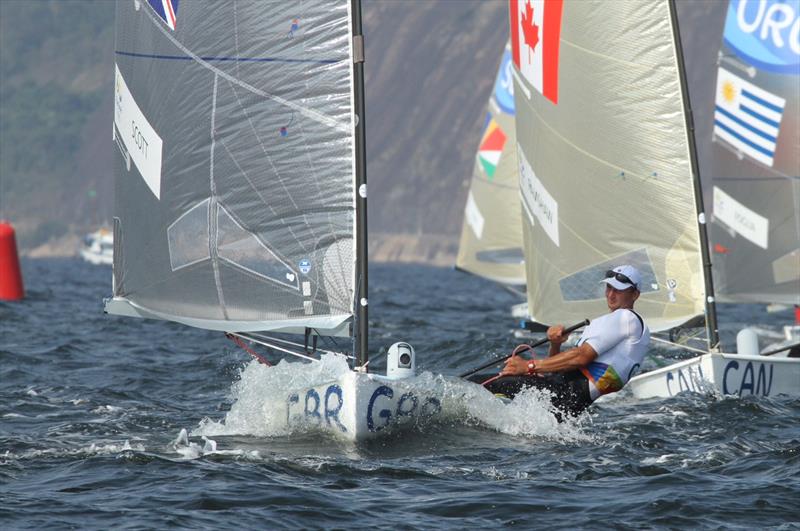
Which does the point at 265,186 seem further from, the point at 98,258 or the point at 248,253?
the point at 98,258

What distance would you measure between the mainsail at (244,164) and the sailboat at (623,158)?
16.4 feet

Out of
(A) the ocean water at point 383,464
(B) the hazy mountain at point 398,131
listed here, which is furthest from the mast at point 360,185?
(B) the hazy mountain at point 398,131

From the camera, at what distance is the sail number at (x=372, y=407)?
8750 mm

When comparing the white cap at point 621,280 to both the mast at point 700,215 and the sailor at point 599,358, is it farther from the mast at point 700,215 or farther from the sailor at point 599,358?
the mast at point 700,215

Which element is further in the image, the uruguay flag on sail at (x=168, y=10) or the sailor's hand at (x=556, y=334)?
the uruguay flag on sail at (x=168, y=10)

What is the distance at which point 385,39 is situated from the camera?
14025 cm

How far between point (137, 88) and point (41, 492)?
4.28 metres

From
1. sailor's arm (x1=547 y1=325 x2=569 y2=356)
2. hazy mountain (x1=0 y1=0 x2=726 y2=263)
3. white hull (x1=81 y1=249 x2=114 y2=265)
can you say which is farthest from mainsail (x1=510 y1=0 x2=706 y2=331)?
hazy mountain (x1=0 y1=0 x2=726 y2=263)

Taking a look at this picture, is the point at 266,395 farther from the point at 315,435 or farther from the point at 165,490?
the point at 165,490

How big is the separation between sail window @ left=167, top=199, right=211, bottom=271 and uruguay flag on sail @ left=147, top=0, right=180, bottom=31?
140 cm

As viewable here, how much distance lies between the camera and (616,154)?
1373cm

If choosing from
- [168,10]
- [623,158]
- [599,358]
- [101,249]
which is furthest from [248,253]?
[101,249]

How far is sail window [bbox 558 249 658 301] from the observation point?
45.0 feet

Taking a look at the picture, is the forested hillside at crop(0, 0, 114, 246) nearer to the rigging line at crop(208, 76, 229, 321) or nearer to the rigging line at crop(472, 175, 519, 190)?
the rigging line at crop(472, 175, 519, 190)
